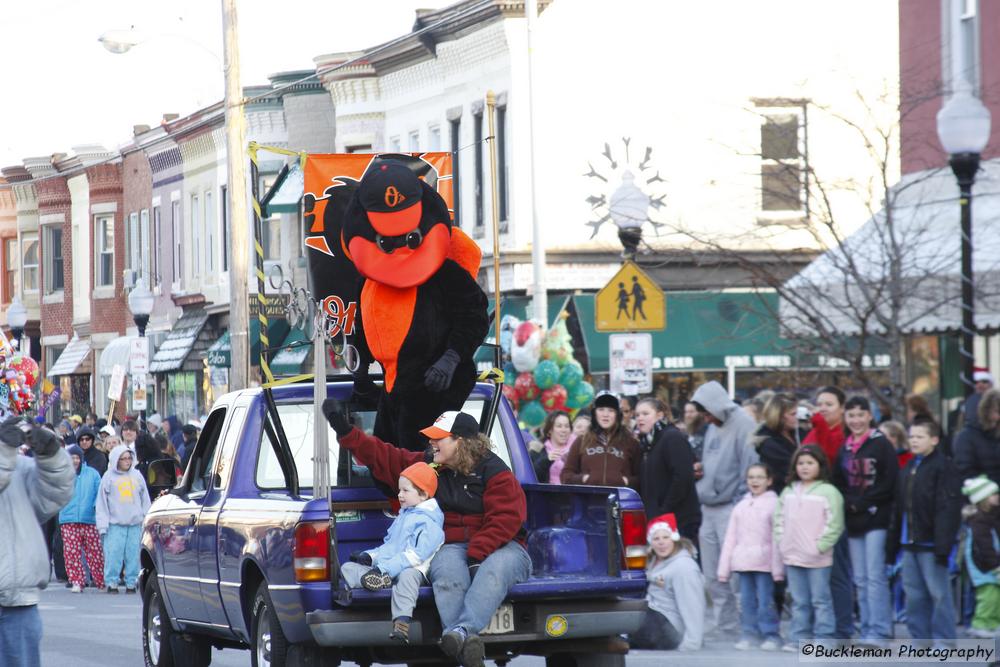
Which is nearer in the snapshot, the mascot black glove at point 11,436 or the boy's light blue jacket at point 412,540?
the mascot black glove at point 11,436

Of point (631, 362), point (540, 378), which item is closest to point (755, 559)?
point (631, 362)

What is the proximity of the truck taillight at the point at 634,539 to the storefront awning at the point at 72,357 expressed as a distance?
46172 mm

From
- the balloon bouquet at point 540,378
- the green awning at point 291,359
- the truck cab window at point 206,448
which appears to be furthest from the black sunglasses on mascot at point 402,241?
the green awning at point 291,359

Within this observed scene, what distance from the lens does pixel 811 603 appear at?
44.9 feet

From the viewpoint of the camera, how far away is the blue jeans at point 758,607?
14.0 meters

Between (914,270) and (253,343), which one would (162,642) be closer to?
(914,270)

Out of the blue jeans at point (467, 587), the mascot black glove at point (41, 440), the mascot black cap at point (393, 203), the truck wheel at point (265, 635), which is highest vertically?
the mascot black cap at point (393, 203)

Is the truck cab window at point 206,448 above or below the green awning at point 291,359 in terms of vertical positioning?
below

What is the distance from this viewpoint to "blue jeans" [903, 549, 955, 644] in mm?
12992

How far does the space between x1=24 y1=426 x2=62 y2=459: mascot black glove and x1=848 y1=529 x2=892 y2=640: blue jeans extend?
663 centimetres

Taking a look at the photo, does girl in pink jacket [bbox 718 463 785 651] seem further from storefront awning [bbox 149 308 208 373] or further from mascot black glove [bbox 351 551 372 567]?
storefront awning [bbox 149 308 208 373]

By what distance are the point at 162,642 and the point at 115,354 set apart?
129ft

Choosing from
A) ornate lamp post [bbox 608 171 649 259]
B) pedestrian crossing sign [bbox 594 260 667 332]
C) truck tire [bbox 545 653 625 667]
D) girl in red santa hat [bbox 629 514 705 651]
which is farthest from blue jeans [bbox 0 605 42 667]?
ornate lamp post [bbox 608 171 649 259]

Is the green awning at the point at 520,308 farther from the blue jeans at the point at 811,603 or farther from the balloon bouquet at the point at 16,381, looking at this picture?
the blue jeans at the point at 811,603
